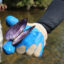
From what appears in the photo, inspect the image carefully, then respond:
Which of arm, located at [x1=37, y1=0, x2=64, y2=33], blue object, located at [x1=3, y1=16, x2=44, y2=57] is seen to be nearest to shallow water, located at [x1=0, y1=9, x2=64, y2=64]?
arm, located at [x1=37, y1=0, x2=64, y2=33]

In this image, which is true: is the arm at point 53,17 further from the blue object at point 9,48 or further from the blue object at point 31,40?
the blue object at point 9,48

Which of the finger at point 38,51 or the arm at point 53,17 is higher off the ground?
the arm at point 53,17

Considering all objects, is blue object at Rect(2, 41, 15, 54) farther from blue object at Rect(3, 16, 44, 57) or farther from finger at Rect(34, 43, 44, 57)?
finger at Rect(34, 43, 44, 57)

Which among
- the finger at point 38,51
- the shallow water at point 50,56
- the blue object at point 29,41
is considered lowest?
the shallow water at point 50,56

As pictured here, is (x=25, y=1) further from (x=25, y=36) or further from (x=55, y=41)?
(x=25, y=36)

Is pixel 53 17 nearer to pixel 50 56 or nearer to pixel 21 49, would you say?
pixel 21 49

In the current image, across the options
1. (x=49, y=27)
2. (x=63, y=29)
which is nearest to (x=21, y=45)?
(x=49, y=27)

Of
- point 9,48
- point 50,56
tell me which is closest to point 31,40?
point 9,48

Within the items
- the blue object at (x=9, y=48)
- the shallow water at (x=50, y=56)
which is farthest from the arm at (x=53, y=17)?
the shallow water at (x=50, y=56)
